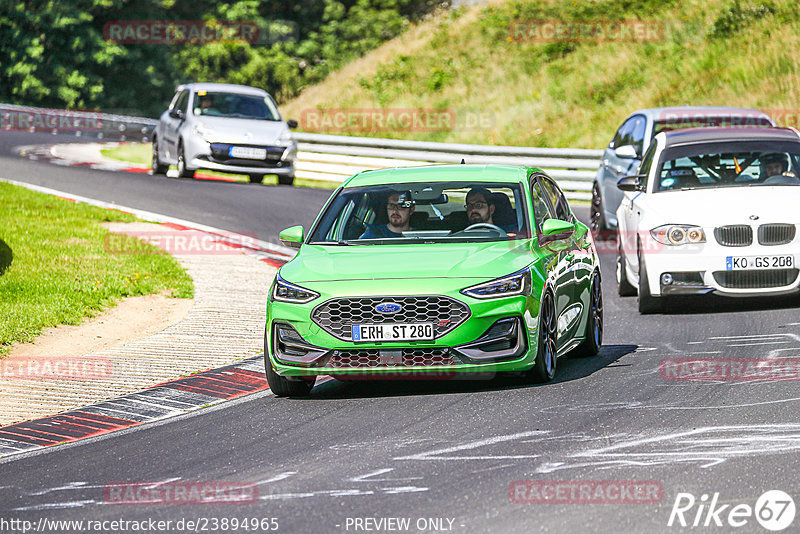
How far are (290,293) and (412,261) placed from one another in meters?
0.87

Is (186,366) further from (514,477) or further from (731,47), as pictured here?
(731,47)

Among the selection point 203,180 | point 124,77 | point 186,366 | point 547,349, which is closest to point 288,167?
point 203,180

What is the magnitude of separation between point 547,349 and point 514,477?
286 cm

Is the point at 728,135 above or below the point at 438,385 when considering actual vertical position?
above

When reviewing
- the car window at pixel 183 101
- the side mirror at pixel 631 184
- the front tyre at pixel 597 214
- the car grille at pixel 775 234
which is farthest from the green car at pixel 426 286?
the car window at pixel 183 101

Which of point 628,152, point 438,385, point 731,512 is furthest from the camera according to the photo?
point 628,152

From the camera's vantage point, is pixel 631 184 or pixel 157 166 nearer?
pixel 631 184

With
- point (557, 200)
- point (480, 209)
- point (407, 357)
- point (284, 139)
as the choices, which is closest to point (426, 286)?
point (407, 357)

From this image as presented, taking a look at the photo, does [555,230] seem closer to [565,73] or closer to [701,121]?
[701,121]

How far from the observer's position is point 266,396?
1000 cm

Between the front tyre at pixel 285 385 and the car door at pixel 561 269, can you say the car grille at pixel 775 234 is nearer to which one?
the car door at pixel 561 269

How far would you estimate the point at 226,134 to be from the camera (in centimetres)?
2512

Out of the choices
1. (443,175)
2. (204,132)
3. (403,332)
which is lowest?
(204,132)

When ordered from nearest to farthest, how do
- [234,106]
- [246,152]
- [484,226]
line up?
[484,226]
[246,152]
[234,106]
